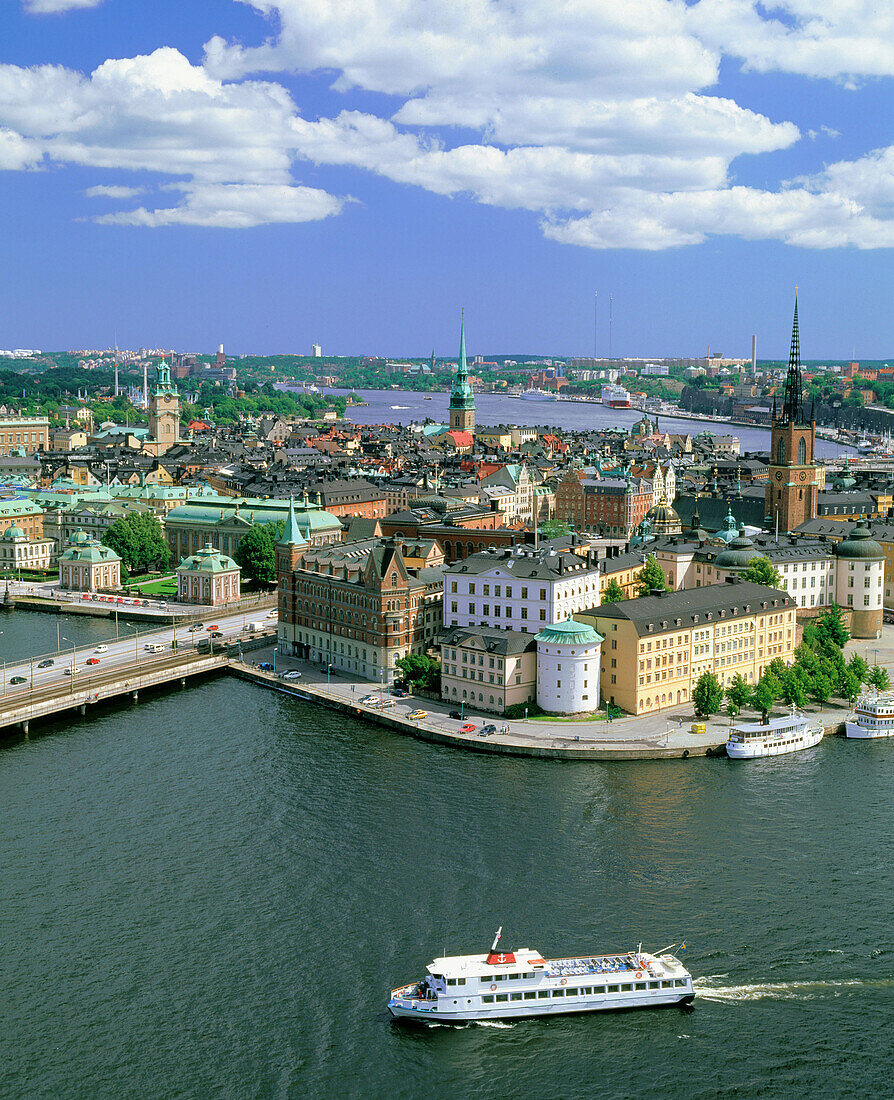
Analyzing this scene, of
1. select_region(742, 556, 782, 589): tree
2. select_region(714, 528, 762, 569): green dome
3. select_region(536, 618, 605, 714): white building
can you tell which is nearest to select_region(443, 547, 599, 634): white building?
select_region(536, 618, 605, 714): white building

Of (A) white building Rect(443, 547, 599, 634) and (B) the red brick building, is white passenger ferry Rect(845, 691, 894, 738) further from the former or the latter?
(B) the red brick building

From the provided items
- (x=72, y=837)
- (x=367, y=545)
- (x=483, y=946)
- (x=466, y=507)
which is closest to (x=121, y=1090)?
(x=483, y=946)

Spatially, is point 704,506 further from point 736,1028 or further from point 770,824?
point 736,1028

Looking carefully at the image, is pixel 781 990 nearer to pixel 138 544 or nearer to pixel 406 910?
pixel 406 910

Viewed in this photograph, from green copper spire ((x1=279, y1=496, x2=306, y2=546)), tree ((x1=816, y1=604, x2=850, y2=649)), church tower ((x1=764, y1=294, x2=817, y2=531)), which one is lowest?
tree ((x1=816, y1=604, x2=850, y2=649))

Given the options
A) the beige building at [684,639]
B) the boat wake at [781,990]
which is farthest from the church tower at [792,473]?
the boat wake at [781,990]

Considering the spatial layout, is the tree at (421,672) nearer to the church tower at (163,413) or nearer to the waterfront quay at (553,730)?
the waterfront quay at (553,730)
